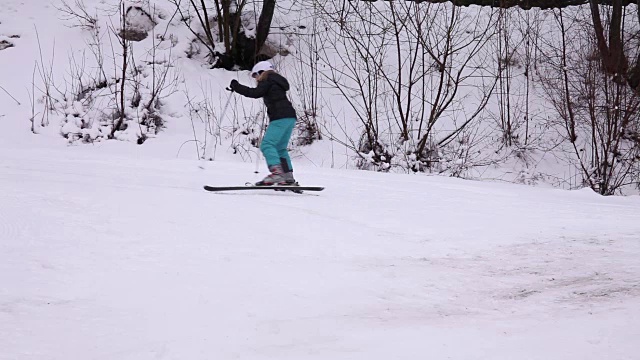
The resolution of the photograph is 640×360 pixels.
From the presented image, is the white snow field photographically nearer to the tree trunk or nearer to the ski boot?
the ski boot

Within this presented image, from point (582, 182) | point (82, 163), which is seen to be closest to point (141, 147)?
point (82, 163)

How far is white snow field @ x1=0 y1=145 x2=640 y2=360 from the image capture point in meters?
3.91

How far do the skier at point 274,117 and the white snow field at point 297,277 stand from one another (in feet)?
1.28

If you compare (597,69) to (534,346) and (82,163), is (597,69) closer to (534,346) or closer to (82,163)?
(82,163)

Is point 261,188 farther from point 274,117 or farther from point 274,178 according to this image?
point 274,117

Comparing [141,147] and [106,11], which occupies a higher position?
[106,11]

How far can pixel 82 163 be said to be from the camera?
1016 centimetres

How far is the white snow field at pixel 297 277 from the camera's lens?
3.91 metres

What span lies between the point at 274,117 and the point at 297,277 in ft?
12.6

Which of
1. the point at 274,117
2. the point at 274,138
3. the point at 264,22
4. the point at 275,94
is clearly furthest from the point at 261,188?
the point at 264,22

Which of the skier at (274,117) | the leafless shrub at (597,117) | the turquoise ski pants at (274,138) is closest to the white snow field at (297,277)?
the skier at (274,117)

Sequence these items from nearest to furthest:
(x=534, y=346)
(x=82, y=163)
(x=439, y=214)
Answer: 1. (x=534, y=346)
2. (x=439, y=214)
3. (x=82, y=163)

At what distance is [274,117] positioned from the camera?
8656 mm

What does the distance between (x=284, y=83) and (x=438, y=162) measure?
7361 millimetres
